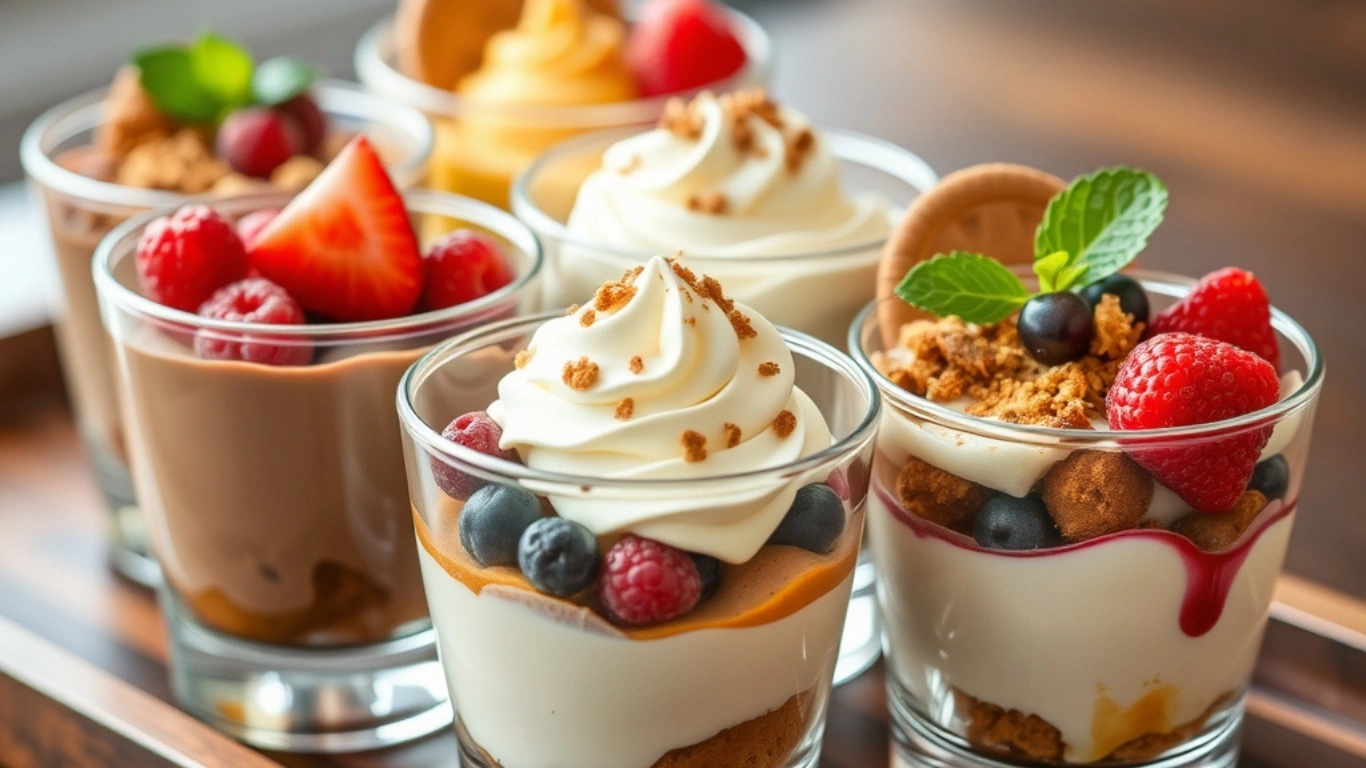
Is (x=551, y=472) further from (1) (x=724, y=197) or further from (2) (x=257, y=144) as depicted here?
(2) (x=257, y=144)

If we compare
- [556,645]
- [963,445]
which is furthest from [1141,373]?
[556,645]

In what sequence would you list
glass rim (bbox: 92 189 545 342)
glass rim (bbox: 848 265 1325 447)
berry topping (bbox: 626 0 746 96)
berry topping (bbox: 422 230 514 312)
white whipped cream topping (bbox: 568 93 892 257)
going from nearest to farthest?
glass rim (bbox: 848 265 1325 447) → glass rim (bbox: 92 189 545 342) → berry topping (bbox: 422 230 514 312) → white whipped cream topping (bbox: 568 93 892 257) → berry topping (bbox: 626 0 746 96)

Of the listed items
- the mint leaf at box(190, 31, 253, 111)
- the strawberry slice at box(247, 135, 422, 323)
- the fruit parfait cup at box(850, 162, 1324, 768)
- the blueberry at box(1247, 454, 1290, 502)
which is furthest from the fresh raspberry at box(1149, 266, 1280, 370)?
the mint leaf at box(190, 31, 253, 111)

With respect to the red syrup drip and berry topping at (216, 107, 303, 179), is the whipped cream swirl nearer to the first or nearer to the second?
the red syrup drip

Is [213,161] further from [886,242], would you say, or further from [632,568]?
[632,568]

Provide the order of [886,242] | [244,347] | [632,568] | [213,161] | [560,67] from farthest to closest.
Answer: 1. [560,67]
2. [213,161]
3. [886,242]
4. [244,347]
5. [632,568]

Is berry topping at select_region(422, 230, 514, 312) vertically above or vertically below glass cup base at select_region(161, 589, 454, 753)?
above
